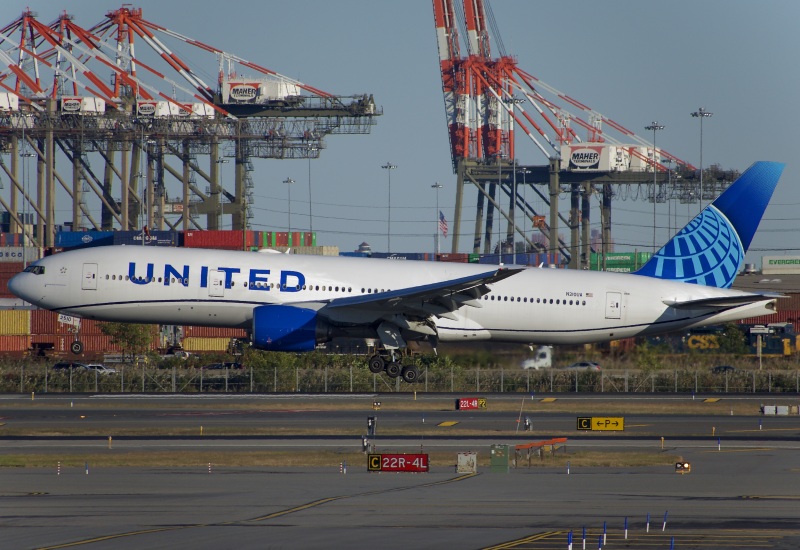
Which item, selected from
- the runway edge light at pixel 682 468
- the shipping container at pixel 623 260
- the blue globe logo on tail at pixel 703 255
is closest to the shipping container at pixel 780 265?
the shipping container at pixel 623 260

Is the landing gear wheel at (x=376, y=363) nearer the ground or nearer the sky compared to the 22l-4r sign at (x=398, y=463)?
nearer the sky

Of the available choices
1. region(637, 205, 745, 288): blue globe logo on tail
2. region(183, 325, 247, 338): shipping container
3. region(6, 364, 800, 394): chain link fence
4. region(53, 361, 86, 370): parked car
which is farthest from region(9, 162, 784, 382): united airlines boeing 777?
region(183, 325, 247, 338): shipping container

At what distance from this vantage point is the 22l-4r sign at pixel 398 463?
2802 cm

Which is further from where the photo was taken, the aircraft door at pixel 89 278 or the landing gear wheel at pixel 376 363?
the landing gear wheel at pixel 376 363

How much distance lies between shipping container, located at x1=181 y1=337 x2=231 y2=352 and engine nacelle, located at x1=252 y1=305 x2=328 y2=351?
42966 millimetres

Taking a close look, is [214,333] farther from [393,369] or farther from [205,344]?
[393,369]

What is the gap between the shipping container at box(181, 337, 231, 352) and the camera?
273ft

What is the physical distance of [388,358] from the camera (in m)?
42.9

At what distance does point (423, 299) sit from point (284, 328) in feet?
16.6

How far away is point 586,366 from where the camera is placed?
5150cm

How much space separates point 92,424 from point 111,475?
11274 mm

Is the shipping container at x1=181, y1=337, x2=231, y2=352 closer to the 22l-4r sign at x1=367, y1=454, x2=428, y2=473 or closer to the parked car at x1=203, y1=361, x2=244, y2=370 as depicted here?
the parked car at x1=203, y1=361, x2=244, y2=370

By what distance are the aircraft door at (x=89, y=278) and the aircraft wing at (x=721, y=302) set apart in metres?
21.4

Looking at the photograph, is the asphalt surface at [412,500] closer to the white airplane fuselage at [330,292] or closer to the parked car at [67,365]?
Answer: the white airplane fuselage at [330,292]
